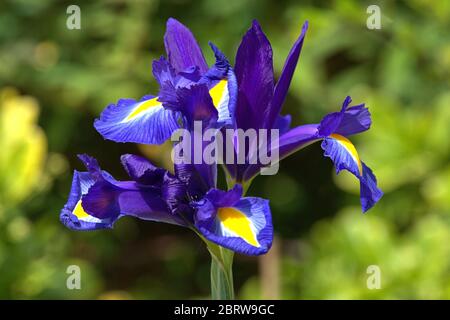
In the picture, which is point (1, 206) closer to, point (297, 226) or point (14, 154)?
point (14, 154)

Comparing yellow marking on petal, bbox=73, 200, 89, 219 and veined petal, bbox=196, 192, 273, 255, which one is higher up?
yellow marking on petal, bbox=73, 200, 89, 219

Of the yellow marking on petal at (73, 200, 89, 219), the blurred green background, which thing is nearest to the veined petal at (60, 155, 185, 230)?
the yellow marking on petal at (73, 200, 89, 219)

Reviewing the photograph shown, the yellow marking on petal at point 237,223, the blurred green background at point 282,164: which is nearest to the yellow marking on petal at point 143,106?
the yellow marking on petal at point 237,223

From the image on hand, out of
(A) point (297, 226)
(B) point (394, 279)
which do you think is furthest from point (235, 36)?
(B) point (394, 279)

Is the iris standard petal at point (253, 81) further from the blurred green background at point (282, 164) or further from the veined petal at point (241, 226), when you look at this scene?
the blurred green background at point (282, 164)

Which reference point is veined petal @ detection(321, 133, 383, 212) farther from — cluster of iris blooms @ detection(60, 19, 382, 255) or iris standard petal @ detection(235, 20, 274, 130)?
iris standard petal @ detection(235, 20, 274, 130)

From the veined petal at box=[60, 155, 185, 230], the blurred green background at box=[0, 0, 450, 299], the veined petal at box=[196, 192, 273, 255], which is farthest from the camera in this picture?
the blurred green background at box=[0, 0, 450, 299]

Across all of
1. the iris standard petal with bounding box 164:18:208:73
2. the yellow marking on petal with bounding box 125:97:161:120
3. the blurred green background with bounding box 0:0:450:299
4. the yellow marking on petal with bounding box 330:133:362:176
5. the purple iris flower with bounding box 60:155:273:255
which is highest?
the blurred green background with bounding box 0:0:450:299
